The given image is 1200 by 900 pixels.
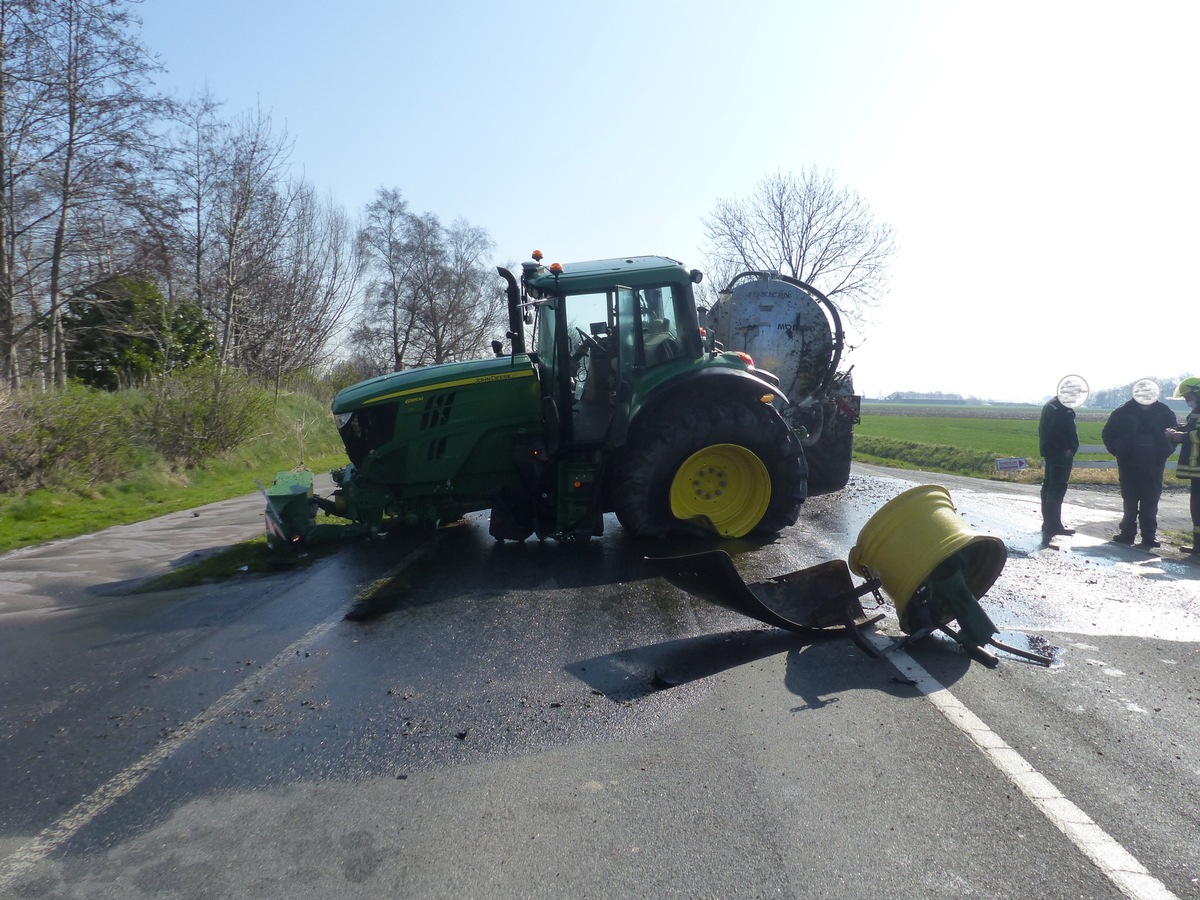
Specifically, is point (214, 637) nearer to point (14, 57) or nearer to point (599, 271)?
point (599, 271)

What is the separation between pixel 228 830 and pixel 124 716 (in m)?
1.57

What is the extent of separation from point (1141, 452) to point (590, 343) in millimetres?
6186

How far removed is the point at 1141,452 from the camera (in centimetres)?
958

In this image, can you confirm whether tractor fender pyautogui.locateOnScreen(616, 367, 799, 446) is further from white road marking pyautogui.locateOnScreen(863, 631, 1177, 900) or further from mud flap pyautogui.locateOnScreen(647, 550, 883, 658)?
white road marking pyautogui.locateOnScreen(863, 631, 1177, 900)

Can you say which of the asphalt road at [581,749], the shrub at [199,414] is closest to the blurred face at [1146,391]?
the asphalt road at [581,749]

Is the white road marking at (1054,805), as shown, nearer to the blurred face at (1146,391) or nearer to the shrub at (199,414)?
the blurred face at (1146,391)

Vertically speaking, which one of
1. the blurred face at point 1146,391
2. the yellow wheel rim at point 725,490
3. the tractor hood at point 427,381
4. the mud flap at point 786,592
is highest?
the tractor hood at point 427,381

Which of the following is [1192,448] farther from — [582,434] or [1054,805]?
[1054,805]

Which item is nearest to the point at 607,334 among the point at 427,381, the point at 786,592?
the point at 427,381

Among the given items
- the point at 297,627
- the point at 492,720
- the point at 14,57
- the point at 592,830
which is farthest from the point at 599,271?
the point at 14,57

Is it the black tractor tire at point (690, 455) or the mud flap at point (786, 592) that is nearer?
the mud flap at point (786, 592)

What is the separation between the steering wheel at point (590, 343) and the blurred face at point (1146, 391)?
6.21 meters

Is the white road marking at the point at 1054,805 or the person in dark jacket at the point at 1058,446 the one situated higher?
the person in dark jacket at the point at 1058,446

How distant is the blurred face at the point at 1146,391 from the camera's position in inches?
383
